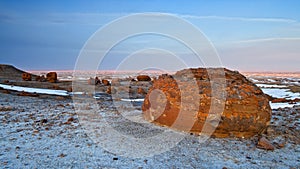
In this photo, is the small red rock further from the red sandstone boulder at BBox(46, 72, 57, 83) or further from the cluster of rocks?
the red sandstone boulder at BBox(46, 72, 57, 83)

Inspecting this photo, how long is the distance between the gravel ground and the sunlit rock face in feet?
1.40

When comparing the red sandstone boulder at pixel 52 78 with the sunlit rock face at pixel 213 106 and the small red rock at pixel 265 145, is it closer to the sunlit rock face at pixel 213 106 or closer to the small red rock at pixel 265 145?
the sunlit rock face at pixel 213 106

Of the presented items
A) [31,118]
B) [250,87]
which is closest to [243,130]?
[250,87]

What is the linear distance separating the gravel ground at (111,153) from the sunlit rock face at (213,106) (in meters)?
0.43

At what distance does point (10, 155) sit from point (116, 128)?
11.1ft

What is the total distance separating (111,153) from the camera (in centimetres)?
659

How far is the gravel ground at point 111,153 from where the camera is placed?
598 centimetres

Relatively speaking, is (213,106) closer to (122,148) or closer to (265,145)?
(265,145)

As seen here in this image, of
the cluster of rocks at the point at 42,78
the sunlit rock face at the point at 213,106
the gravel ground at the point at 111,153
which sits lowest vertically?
the gravel ground at the point at 111,153

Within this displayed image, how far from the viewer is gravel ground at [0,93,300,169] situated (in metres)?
5.98

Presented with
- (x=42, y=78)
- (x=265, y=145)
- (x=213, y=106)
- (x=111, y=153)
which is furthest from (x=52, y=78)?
(x=265, y=145)

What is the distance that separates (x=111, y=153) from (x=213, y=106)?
3643 millimetres

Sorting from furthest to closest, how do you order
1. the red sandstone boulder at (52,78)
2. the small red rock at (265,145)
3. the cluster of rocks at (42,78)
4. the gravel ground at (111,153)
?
1. the red sandstone boulder at (52,78)
2. the cluster of rocks at (42,78)
3. the small red rock at (265,145)
4. the gravel ground at (111,153)

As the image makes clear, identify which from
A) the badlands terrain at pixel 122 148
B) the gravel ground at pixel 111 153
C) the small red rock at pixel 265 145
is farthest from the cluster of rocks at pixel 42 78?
the small red rock at pixel 265 145
